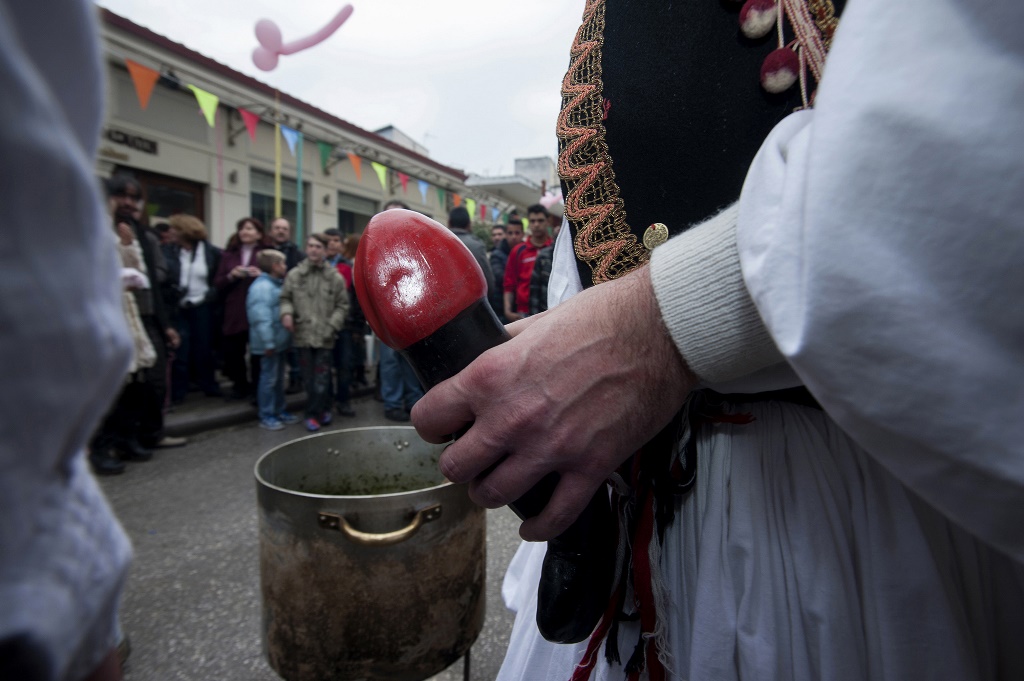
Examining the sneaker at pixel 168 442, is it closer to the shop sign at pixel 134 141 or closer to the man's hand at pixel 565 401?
the man's hand at pixel 565 401

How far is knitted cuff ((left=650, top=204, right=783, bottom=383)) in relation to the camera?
54 cm

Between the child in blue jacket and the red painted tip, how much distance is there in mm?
4508

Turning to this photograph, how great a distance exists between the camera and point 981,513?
432 mm

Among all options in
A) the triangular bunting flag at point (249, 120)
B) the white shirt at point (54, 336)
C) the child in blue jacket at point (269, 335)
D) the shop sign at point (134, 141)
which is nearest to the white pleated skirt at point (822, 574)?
the white shirt at point (54, 336)

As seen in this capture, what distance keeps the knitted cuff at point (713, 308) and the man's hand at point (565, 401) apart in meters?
0.03

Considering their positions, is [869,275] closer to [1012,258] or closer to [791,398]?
[1012,258]

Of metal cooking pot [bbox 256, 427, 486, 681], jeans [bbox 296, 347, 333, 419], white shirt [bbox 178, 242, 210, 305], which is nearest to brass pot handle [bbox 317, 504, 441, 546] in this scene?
metal cooking pot [bbox 256, 427, 486, 681]

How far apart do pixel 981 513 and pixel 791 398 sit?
0.26 metres

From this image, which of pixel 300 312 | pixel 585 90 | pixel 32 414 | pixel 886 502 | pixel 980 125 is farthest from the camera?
pixel 300 312

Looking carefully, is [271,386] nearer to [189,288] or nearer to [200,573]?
[189,288]

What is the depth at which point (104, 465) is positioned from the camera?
3.47m

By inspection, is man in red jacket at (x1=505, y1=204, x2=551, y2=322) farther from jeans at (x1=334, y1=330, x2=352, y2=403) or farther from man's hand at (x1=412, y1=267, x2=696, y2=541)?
man's hand at (x1=412, y1=267, x2=696, y2=541)

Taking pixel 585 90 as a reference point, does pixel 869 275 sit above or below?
below

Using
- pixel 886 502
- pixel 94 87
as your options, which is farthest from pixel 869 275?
pixel 94 87
